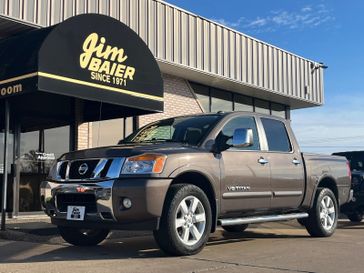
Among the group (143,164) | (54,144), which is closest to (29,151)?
(54,144)

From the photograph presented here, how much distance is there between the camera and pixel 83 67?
956 cm

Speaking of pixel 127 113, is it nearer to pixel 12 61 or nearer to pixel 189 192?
pixel 12 61

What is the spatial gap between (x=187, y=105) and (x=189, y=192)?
9447 millimetres

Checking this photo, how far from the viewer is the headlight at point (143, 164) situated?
6.21 meters

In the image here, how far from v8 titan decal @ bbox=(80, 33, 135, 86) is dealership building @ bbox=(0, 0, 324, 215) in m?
0.07

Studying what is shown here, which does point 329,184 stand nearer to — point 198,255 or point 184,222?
point 198,255

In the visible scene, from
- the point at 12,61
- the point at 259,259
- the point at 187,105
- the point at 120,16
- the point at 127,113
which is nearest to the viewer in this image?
the point at 259,259

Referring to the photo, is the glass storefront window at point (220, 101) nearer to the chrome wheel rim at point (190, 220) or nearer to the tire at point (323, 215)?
the tire at point (323, 215)

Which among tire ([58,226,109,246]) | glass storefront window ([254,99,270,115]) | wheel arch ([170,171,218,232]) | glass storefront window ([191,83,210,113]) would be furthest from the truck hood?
glass storefront window ([254,99,270,115])

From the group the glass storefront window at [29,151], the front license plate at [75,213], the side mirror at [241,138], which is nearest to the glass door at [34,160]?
the glass storefront window at [29,151]

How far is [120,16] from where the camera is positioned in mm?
12680

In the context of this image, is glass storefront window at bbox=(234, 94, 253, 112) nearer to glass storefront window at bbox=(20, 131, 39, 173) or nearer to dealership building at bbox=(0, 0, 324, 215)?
dealership building at bbox=(0, 0, 324, 215)

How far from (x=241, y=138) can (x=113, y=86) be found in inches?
153

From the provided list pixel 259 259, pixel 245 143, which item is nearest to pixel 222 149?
pixel 245 143
